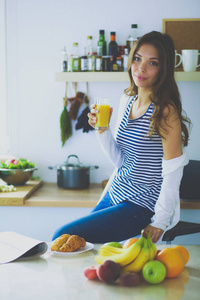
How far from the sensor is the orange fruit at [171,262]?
135cm

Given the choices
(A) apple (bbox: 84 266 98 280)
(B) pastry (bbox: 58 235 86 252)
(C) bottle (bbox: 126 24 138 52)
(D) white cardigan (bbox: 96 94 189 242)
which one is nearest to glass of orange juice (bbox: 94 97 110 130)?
(D) white cardigan (bbox: 96 94 189 242)

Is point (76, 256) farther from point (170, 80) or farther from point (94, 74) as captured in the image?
point (94, 74)

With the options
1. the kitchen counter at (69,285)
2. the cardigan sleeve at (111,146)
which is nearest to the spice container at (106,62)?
the cardigan sleeve at (111,146)

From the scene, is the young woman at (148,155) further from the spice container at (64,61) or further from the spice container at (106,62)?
the spice container at (64,61)

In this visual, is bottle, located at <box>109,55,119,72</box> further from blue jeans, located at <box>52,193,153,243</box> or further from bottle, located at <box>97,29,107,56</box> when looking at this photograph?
blue jeans, located at <box>52,193,153,243</box>

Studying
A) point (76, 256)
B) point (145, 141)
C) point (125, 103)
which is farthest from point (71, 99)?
point (76, 256)

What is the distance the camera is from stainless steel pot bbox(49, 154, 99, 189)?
10.4ft

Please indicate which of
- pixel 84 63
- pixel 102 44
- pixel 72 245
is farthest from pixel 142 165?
pixel 102 44

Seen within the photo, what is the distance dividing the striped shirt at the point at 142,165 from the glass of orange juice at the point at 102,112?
15cm

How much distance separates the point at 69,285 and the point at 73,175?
1.89m

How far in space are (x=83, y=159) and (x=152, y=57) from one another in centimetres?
148

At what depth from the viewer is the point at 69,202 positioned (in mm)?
2877

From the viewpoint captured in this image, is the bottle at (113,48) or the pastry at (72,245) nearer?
the pastry at (72,245)

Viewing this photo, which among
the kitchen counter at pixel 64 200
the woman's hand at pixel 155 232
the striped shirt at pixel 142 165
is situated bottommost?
the kitchen counter at pixel 64 200
